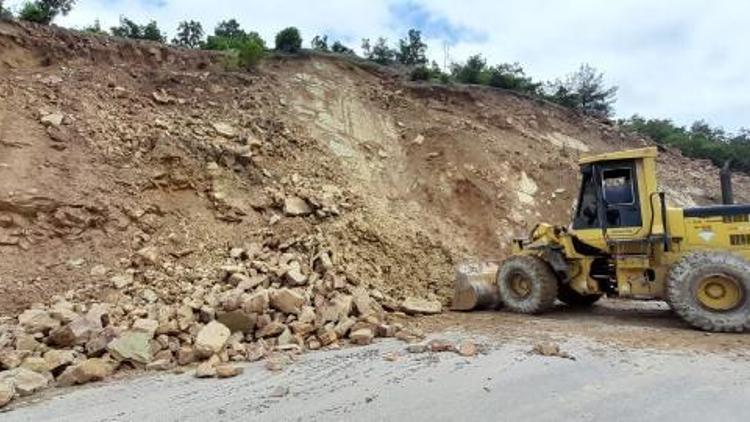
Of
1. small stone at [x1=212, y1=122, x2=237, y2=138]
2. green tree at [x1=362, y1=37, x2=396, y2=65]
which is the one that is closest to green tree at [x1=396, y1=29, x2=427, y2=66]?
green tree at [x1=362, y1=37, x2=396, y2=65]

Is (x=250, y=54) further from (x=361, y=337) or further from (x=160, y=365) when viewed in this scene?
(x=160, y=365)

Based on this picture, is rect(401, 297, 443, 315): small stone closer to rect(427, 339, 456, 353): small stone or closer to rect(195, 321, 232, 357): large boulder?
rect(427, 339, 456, 353): small stone

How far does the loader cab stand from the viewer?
8.16 m

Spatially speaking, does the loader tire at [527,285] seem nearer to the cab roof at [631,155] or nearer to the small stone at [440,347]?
the cab roof at [631,155]

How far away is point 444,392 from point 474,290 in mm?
4323

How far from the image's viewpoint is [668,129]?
2289cm

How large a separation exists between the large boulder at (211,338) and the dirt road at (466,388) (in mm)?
515

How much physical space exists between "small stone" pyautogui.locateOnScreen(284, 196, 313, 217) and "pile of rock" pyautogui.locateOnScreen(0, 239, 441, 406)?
3.94 ft

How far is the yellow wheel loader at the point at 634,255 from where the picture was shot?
24.3 feet

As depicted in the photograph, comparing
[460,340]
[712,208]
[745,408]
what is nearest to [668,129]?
[712,208]

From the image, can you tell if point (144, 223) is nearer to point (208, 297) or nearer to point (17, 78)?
point (208, 297)

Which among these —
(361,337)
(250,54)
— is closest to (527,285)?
(361,337)

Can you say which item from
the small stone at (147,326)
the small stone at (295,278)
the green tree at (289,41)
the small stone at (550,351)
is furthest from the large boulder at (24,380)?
the green tree at (289,41)

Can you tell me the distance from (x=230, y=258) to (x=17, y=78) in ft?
19.0
